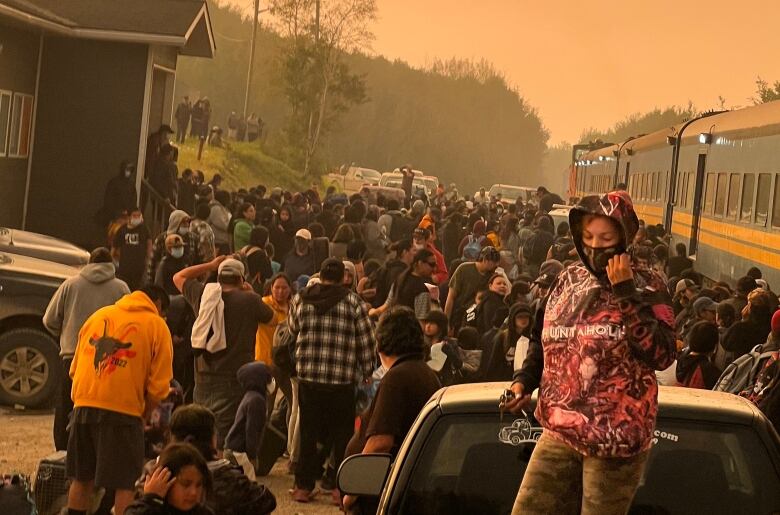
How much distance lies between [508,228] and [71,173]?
7.33 meters

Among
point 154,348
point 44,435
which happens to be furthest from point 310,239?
point 154,348

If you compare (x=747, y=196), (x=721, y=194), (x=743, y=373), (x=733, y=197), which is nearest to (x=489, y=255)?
(x=743, y=373)

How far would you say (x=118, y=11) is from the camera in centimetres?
2744

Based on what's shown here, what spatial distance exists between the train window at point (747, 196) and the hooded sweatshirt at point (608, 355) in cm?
1652

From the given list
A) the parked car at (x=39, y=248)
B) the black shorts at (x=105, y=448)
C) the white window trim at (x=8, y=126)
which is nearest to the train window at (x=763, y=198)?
the parked car at (x=39, y=248)

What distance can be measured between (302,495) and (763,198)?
10.2 meters

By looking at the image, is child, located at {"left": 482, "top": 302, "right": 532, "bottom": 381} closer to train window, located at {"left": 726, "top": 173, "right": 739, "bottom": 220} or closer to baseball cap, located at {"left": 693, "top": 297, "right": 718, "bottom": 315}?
baseball cap, located at {"left": 693, "top": 297, "right": 718, "bottom": 315}

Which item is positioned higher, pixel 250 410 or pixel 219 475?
pixel 219 475

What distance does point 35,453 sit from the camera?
12.7m

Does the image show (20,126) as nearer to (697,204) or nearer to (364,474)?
(697,204)

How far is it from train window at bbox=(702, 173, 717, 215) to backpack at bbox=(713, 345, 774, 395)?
51.3 ft

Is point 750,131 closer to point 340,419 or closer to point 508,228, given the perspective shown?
point 508,228

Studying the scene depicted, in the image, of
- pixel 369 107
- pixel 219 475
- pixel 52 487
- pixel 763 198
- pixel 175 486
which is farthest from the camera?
pixel 369 107

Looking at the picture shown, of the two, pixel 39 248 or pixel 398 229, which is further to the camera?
pixel 398 229
